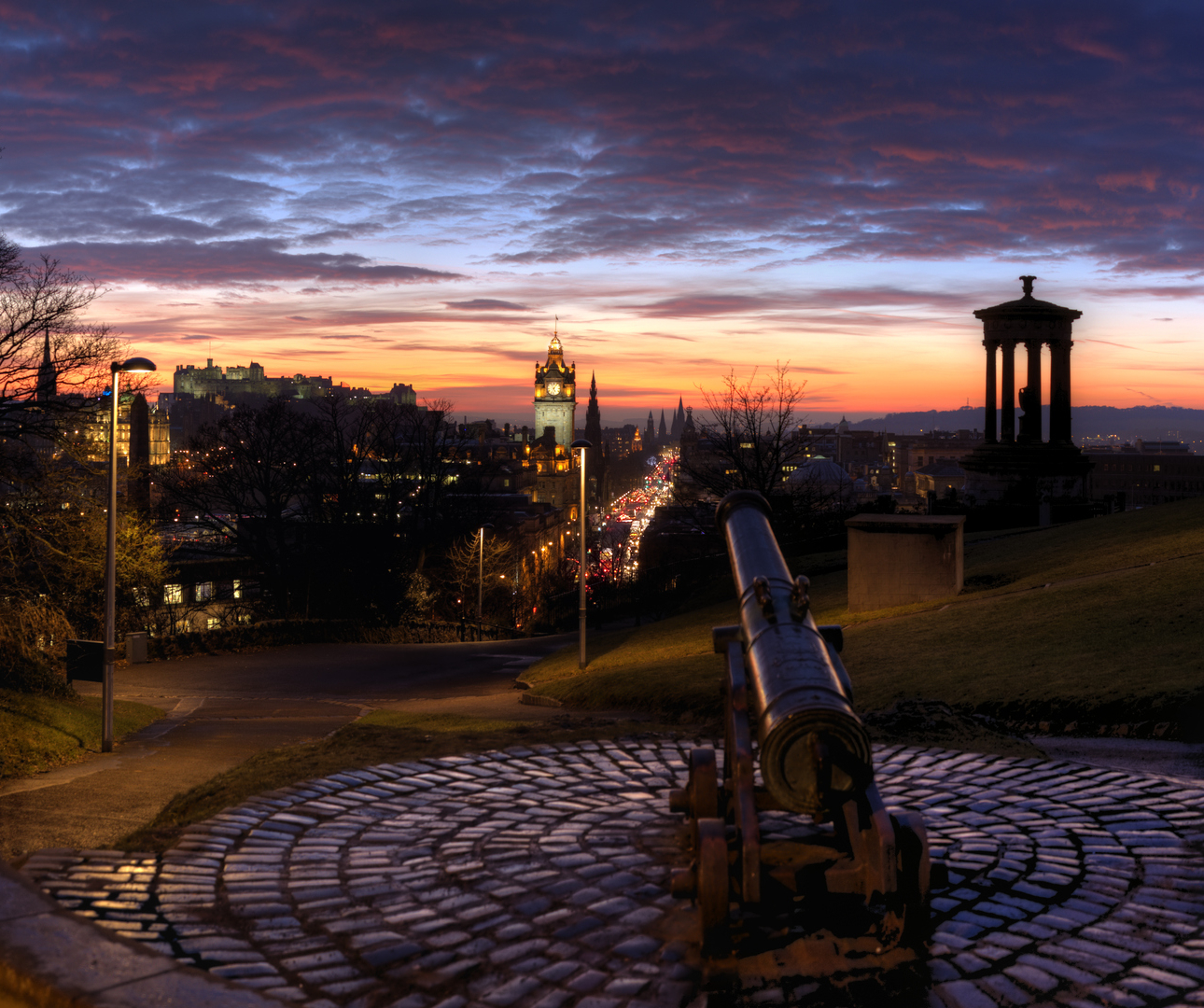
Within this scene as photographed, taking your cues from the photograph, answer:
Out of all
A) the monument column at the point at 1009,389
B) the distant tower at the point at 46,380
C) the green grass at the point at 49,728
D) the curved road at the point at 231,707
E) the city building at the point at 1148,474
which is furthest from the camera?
the city building at the point at 1148,474

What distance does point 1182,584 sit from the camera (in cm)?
1462

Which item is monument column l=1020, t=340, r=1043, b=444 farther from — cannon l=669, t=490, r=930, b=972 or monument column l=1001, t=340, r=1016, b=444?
cannon l=669, t=490, r=930, b=972

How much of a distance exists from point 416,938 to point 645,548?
2499 inches

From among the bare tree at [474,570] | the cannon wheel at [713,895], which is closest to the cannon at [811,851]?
the cannon wheel at [713,895]

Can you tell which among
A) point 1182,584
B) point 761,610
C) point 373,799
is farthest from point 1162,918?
point 1182,584

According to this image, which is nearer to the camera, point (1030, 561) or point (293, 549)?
point (1030, 561)

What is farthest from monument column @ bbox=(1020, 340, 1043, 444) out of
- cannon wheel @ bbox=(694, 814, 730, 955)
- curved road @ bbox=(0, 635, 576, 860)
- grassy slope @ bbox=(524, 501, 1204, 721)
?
cannon wheel @ bbox=(694, 814, 730, 955)

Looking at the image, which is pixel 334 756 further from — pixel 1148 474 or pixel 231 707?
pixel 1148 474

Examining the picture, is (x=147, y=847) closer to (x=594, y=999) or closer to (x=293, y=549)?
(x=594, y=999)

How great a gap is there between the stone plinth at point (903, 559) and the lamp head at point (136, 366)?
1267 centimetres

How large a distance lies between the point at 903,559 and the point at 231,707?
13.0m

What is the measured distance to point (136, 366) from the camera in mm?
15328

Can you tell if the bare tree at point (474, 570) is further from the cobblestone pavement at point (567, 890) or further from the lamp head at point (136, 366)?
the cobblestone pavement at point (567, 890)

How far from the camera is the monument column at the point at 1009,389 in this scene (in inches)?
1449
